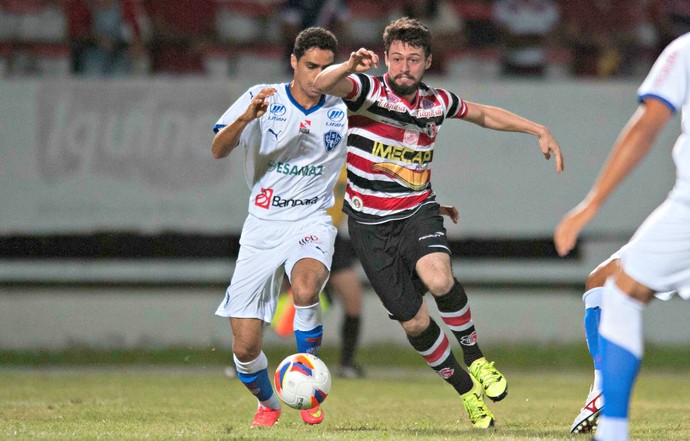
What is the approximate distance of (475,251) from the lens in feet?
47.4

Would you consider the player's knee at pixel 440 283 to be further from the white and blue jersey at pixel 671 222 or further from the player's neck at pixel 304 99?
the white and blue jersey at pixel 671 222

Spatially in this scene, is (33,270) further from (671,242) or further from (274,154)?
(671,242)

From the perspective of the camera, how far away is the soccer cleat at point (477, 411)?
7.13 metres

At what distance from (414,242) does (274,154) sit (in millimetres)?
1079

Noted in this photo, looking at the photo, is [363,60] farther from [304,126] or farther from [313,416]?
[313,416]

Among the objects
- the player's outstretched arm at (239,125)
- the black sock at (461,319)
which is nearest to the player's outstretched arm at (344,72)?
the player's outstretched arm at (239,125)

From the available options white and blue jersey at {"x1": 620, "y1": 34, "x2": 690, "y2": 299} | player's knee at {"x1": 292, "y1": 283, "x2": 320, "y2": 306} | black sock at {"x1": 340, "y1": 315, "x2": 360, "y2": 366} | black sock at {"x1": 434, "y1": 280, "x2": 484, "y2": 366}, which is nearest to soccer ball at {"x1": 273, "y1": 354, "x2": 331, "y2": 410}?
player's knee at {"x1": 292, "y1": 283, "x2": 320, "y2": 306}

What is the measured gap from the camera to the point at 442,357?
726cm

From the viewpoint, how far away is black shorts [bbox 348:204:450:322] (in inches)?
284

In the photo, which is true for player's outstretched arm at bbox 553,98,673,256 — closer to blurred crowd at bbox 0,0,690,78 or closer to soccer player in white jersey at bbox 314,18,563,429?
soccer player in white jersey at bbox 314,18,563,429

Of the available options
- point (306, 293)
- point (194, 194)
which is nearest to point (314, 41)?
point (306, 293)

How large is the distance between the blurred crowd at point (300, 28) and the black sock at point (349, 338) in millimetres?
4052

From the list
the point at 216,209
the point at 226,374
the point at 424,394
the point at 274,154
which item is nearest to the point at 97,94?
the point at 216,209

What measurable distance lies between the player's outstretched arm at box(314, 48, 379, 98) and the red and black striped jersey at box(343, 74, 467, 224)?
15 centimetres
